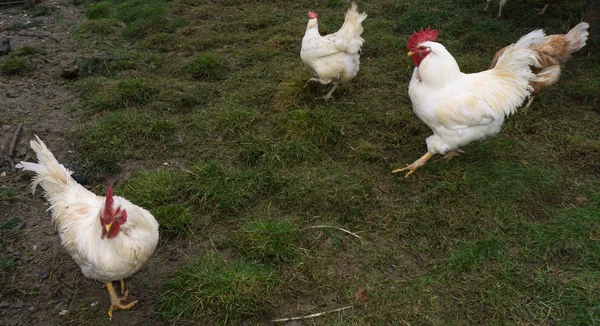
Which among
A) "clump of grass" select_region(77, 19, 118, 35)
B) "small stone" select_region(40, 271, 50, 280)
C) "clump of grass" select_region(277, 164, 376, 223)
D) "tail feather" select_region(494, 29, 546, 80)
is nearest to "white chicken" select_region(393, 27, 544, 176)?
"tail feather" select_region(494, 29, 546, 80)

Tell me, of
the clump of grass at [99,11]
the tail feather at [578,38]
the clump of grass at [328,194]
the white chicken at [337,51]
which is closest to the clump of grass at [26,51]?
the clump of grass at [99,11]

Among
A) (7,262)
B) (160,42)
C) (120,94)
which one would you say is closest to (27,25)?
(160,42)

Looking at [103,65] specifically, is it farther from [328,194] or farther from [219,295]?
[219,295]

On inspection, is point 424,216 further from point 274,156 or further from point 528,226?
point 274,156

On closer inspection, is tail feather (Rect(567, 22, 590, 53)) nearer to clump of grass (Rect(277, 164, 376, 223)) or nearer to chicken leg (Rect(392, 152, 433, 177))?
chicken leg (Rect(392, 152, 433, 177))

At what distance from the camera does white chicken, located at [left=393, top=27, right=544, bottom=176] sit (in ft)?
11.5

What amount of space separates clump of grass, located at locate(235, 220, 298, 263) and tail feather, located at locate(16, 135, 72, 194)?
1.41 meters

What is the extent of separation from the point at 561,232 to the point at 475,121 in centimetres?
116

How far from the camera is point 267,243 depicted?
3137mm

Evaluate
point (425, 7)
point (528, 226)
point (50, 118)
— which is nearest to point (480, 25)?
point (425, 7)

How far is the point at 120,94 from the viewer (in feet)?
17.2

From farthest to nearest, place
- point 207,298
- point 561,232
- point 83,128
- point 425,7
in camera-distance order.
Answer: point 425,7, point 83,128, point 561,232, point 207,298

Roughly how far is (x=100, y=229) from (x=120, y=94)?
10.8ft

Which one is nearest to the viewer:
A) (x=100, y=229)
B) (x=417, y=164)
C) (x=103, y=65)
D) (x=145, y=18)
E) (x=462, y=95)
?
(x=100, y=229)
